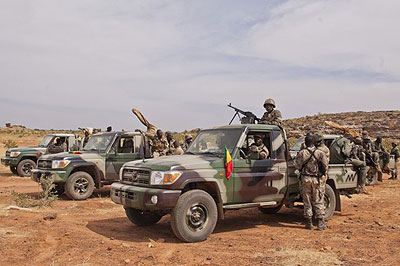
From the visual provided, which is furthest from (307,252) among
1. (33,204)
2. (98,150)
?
(98,150)

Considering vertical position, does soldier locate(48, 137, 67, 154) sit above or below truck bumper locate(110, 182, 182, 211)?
above

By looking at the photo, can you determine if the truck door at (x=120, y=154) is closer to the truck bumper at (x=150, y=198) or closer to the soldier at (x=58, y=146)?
the truck bumper at (x=150, y=198)

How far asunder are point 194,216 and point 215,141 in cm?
157

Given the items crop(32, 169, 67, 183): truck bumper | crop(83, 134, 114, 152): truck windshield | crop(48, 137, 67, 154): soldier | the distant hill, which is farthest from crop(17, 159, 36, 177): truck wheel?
the distant hill

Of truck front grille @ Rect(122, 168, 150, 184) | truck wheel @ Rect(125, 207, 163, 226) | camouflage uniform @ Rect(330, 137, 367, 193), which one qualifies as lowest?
truck wheel @ Rect(125, 207, 163, 226)

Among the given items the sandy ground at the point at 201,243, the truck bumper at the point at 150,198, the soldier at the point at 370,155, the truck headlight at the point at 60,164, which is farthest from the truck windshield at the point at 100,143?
the soldier at the point at 370,155

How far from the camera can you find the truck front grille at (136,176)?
21.2 ft

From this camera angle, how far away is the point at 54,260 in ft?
17.4

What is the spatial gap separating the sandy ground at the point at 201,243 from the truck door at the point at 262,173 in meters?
0.66

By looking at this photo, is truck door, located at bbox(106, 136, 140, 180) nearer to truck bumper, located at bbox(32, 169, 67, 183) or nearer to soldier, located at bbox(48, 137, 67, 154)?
truck bumper, located at bbox(32, 169, 67, 183)

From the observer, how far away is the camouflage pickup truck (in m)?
6.18

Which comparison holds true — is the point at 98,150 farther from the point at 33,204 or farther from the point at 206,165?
the point at 206,165

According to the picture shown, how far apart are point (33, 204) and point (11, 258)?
397 centimetres

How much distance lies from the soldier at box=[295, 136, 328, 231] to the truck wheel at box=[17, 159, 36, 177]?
40.3ft
